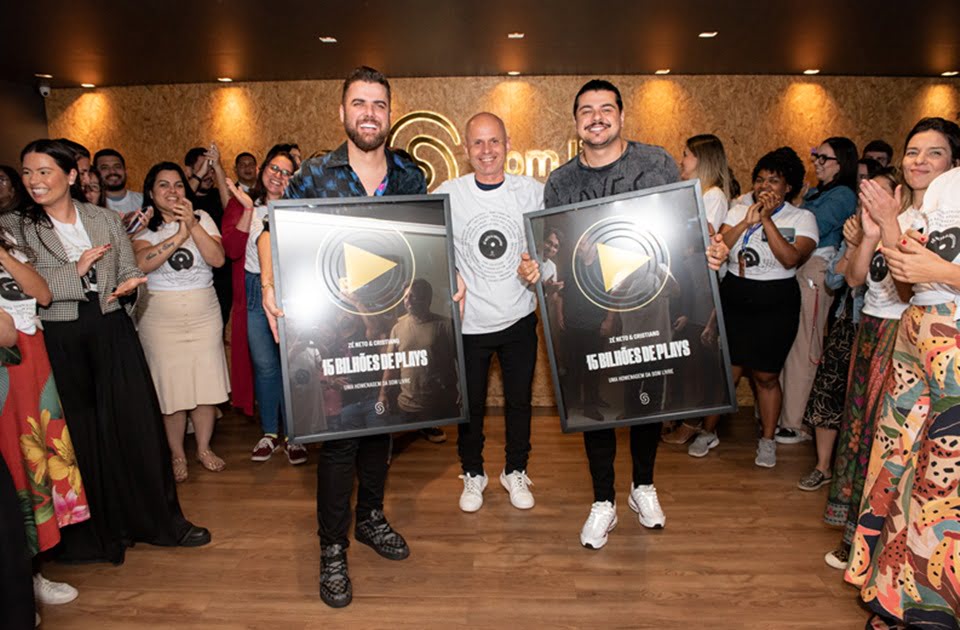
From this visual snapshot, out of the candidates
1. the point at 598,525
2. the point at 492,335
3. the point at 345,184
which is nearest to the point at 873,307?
the point at 598,525

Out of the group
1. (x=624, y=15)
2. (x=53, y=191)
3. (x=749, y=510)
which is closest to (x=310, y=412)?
(x=53, y=191)

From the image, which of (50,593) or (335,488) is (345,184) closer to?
(335,488)

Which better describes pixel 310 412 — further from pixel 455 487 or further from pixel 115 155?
pixel 115 155

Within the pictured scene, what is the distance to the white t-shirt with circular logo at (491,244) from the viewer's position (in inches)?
113

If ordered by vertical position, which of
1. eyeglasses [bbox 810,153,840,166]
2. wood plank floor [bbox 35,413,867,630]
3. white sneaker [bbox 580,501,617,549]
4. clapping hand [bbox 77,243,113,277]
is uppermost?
eyeglasses [bbox 810,153,840,166]

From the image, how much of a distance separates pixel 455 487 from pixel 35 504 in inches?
72.8

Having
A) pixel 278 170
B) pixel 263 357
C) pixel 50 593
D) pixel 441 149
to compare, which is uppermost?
pixel 441 149

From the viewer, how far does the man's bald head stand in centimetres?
279

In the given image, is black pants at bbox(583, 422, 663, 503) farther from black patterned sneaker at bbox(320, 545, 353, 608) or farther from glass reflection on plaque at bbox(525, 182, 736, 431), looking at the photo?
black patterned sneaker at bbox(320, 545, 353, 608)

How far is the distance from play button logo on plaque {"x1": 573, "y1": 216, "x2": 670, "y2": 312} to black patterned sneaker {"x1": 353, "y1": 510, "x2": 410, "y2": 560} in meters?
1.29

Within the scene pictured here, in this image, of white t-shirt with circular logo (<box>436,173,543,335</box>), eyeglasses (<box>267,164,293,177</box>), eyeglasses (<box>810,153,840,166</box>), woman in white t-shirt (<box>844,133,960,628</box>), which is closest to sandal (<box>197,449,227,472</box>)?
eyeglasses (<box>267,164,293,177</box>)

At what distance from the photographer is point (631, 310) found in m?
2.30

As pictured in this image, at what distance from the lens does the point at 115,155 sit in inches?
174

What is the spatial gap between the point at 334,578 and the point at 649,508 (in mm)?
1371
